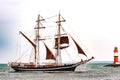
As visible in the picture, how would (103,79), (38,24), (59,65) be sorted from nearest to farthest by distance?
1. (103,79)
2. (59,65)
3. (38,24)

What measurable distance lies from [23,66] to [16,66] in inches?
99.9

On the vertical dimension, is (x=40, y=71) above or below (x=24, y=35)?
below

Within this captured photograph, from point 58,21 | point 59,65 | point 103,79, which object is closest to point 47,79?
point 103,79

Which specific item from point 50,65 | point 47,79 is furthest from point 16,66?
point 47,79

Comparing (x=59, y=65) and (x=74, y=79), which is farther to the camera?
(x=59, y=65)

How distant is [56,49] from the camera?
112 metres

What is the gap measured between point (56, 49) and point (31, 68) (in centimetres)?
773

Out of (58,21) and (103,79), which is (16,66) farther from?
(103,79)

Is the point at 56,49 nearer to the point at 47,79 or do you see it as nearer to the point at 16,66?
the point at 16,66

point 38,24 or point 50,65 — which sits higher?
point 38,24

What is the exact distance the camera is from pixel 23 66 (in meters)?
112

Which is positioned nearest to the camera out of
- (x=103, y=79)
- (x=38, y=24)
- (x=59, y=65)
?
(x=103, y=79)

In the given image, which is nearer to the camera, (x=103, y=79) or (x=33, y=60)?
(x=103, y=79)

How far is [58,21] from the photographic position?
114 m
